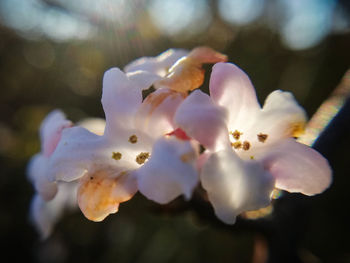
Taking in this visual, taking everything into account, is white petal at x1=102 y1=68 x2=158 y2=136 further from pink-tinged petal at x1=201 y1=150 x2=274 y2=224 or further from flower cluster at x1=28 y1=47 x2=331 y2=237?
pink-tinged petal at x1=201 y1=150 x2=274 y2=224

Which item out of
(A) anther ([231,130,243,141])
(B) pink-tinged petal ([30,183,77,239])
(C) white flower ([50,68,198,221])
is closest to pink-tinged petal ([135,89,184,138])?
(C) white flower ([50,68,198,221])

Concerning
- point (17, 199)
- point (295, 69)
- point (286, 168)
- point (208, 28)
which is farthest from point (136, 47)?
point (286, 168)

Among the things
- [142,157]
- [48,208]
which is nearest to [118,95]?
[142,157]

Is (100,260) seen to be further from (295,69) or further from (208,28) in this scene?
(208,28)

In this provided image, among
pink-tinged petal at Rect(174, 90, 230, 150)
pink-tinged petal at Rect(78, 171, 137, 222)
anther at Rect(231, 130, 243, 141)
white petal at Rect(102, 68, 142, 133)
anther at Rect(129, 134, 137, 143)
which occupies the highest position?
pink-tinged petal at Rect(174, 90, 230, 150)

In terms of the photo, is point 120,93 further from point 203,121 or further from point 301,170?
point 301,170

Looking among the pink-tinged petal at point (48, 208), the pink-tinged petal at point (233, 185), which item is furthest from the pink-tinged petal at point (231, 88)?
the pink-tinged petal at point (48, 208)
